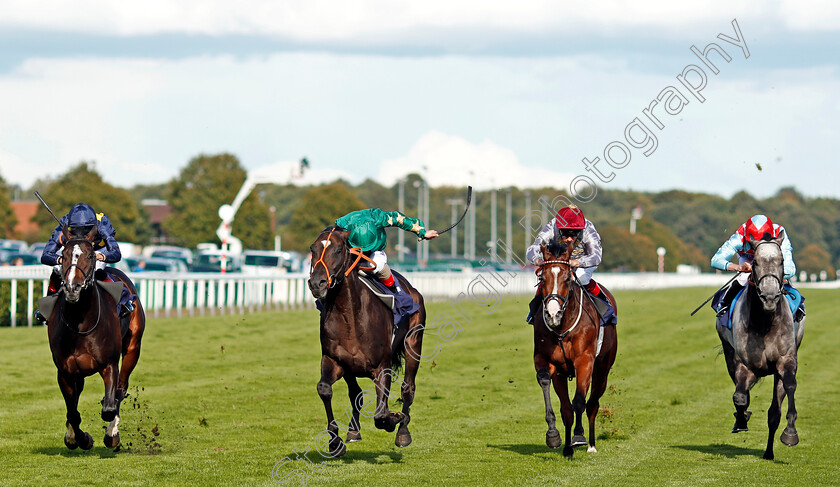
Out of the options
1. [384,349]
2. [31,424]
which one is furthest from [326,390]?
[31,424]

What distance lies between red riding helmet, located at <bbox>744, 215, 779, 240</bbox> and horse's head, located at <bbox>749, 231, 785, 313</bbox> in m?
0.22

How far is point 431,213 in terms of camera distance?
11594 cm

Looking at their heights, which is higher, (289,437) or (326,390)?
(326,390)

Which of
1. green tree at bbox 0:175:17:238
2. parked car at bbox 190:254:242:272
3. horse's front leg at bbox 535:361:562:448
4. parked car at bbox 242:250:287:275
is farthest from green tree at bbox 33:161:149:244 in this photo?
Answer: horse's front leg at bbox 535:361:562:448

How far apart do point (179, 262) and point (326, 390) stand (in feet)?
110

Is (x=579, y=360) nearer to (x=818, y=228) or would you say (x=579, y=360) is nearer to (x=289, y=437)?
(x=289, y=437)

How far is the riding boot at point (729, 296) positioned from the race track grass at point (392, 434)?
1.31 meters

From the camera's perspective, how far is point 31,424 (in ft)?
37.1

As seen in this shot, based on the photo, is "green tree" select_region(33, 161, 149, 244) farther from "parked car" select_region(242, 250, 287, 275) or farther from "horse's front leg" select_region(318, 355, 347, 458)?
"horse's front leg" select_region(318, 355, 347, 458)

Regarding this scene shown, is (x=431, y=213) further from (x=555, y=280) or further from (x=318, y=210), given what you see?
(x=555, y=280)

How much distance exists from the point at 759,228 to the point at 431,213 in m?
106

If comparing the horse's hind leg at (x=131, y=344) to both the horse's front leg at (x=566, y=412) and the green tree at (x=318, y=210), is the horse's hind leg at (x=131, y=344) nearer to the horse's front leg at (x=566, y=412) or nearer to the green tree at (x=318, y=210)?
the horse's front leg at (x=566, y=412)

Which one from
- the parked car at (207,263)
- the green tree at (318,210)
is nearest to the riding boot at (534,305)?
the parked car at (207,263)

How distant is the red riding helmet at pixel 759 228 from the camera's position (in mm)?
9430
